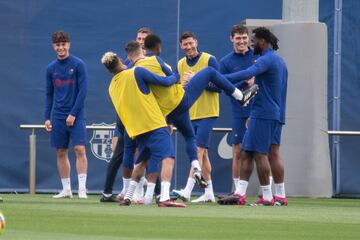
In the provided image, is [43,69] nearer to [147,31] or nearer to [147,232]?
[147,31]

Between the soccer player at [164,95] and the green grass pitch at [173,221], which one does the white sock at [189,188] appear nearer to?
the green grass pitch at [173,221]

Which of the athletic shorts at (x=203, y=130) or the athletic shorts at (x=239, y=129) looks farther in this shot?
the athletic shorts at (x=239, y=129)

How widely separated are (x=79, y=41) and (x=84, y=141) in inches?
107

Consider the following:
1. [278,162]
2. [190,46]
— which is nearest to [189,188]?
[278,162]

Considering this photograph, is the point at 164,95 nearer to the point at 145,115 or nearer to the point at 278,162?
the point at 145,115

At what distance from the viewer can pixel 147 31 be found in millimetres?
16641

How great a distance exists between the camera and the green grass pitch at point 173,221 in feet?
33.7

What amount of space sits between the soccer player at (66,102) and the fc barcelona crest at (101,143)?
2.27 meters

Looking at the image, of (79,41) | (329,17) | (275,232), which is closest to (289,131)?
(329,17)

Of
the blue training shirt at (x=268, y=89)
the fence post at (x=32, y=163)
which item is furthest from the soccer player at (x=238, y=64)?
the fence post at (x=32, y=163)

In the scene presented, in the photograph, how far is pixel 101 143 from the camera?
65.1 feet

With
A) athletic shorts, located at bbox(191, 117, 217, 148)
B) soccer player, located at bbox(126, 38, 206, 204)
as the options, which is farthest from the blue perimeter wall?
soccer player, located at bbox(126, 38, 206, 204)

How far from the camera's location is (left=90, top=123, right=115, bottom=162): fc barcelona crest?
19797 millimetres

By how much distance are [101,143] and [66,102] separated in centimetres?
264
